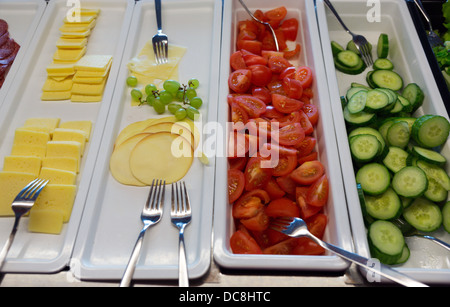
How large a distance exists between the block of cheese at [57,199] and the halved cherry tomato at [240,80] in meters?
0.94

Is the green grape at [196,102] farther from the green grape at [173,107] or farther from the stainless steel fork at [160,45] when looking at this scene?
the stainless steel fork at [160,45]

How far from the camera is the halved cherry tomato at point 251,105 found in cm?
167

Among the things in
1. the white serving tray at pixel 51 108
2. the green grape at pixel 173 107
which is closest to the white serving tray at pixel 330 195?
the green grape at pixel 173 107

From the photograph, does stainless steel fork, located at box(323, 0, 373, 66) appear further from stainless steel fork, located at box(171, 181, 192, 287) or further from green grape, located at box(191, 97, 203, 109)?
stainless steel fork, located at box(171, 181, 192, 287)

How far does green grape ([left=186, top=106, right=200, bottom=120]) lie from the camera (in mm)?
1728

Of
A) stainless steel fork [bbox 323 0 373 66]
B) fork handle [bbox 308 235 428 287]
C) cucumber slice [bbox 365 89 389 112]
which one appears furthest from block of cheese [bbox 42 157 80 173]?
stainless steel fork [bbox 323 0 373 66]

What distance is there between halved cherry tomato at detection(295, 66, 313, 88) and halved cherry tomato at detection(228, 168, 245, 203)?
0.69m

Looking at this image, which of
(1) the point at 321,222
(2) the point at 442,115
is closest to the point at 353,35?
(2) the point at 442,115

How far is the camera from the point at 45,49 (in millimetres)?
2127

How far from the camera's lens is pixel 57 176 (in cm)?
152

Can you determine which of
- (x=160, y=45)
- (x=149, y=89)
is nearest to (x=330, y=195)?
(x=149, y=89)

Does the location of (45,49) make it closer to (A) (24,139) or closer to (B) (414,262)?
(A) (24,139)

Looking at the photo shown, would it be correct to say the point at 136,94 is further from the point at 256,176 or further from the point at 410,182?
the point at 410,182
